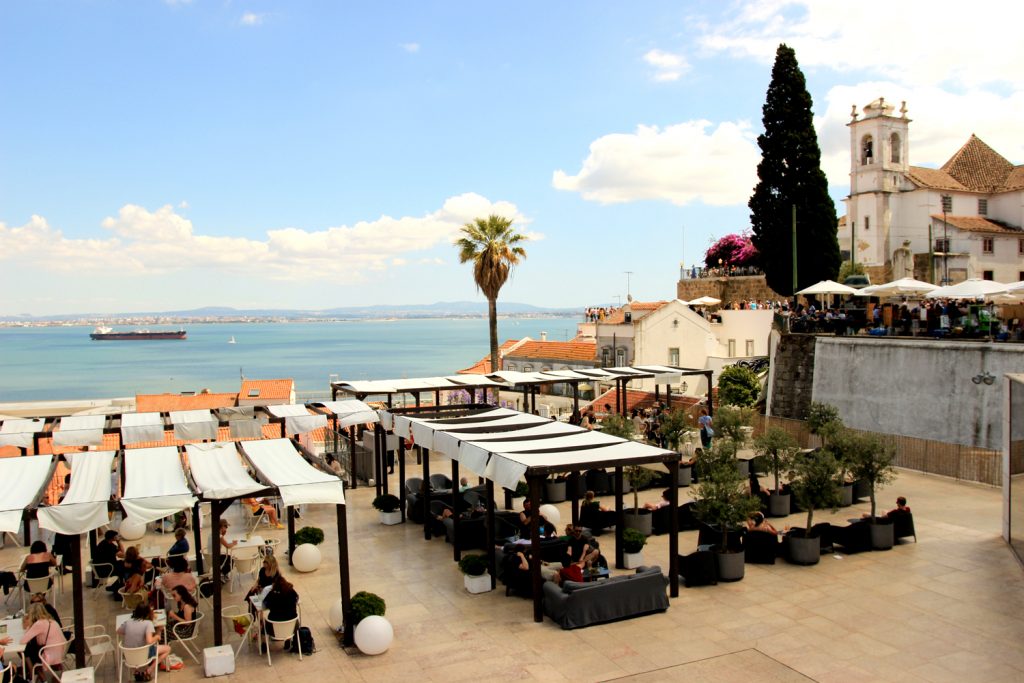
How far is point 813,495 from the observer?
14.6 metres

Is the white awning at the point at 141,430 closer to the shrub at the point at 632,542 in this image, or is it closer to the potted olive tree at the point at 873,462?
the shrub at the point at 632,542

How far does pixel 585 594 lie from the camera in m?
11.5

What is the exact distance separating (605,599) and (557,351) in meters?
41.0

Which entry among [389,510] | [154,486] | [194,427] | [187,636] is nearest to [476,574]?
[187,636]

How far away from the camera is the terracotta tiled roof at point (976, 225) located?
52.0 metres

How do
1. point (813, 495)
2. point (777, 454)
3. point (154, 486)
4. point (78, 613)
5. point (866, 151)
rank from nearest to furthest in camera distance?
point (78, 613) < point (154, 486) < point (813, 495) < point (777, 454) < point (866, 151)

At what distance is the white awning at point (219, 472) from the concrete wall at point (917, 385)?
71.6 ft

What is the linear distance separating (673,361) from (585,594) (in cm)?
3451

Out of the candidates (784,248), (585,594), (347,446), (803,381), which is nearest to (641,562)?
(585,594)

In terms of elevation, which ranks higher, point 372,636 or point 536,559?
point 536,559

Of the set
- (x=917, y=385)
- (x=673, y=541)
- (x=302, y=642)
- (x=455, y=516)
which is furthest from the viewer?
(x=917, y=385)

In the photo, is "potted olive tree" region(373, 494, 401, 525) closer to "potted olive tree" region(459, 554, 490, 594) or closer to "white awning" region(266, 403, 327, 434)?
"white awning" region(266, 403, 327, 434)

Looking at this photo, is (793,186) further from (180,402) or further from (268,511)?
(268,511)

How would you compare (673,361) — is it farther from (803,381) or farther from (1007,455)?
(1007,455)
